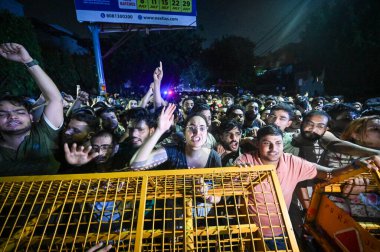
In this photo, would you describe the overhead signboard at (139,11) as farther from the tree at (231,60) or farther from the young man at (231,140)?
the tree at (231,60)

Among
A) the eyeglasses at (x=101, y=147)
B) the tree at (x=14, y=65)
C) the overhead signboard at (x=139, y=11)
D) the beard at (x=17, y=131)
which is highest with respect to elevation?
the overhead signboard at (x=139, y=11)

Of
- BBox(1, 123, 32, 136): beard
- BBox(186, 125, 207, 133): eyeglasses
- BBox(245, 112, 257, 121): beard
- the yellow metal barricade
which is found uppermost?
BBox(1, 123, 32, 136): beard

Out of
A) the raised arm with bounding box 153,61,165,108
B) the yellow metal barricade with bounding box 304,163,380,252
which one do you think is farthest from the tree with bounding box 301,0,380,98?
the yellow metal barricade with bounding box 304,163,380,252

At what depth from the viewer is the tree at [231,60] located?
3697 cm

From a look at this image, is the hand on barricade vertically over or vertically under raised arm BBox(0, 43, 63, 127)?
under

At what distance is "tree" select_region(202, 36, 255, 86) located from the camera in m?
37.0

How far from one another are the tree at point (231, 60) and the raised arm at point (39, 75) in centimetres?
3584

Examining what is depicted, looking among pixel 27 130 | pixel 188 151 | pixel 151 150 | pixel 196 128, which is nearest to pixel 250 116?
pixel 196 128

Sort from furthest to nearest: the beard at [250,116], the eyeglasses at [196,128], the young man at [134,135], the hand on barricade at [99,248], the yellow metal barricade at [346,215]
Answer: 1. the beard at [250,116]
2. the young man at [134,135]
3. the eyeglasses at [196,128]
4. the yellow metal barricade at [346,215]
5. the hand on barricade at [99,248]

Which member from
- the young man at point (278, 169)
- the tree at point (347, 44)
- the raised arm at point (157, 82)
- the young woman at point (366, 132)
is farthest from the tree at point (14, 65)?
the tree at point (347, 44)

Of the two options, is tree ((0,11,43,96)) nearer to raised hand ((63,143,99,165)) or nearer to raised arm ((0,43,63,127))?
raised arm ((0,43,63,127))

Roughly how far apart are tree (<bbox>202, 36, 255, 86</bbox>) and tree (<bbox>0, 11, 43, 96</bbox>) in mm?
28799

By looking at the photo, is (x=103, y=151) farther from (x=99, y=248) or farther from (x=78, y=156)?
(x=99, y=248)

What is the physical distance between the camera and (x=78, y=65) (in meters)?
22.1
